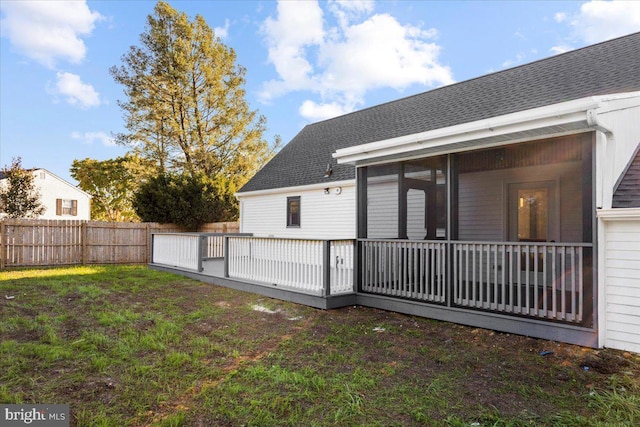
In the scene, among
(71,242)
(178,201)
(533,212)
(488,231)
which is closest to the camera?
(533,212)

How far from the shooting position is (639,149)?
5.17 meters

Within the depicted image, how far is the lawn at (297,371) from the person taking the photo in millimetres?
2812

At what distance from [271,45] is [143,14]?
8408mm

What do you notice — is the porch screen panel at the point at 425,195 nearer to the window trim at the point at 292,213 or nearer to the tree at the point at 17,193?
the window trim at the point at 292,213

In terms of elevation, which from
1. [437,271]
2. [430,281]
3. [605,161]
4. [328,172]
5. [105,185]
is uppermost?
[105,185]

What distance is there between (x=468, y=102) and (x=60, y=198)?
1099 inches

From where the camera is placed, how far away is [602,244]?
4301 mm

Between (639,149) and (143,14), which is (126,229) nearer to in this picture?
(143,14)

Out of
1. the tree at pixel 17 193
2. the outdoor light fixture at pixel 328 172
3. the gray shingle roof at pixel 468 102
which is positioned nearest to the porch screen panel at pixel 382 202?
the gray shingle roof at pixel 468 102

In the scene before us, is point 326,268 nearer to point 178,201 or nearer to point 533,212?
point 533,212

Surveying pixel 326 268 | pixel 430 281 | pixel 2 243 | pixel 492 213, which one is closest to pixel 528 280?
pixel 430 281

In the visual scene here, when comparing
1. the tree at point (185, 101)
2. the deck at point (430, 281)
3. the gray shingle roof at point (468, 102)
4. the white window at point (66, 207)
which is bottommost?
the deck at point (430, 281)

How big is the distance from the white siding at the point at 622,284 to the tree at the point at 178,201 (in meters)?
14.7

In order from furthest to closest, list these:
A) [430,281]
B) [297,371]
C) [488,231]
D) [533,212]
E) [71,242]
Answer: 1. [71,242]
2. [488,231]
3. [533,212]
4. [430,281]
5. [297,371]
